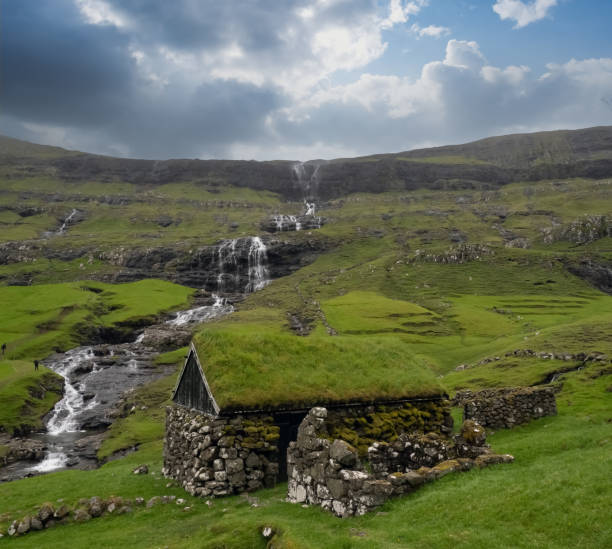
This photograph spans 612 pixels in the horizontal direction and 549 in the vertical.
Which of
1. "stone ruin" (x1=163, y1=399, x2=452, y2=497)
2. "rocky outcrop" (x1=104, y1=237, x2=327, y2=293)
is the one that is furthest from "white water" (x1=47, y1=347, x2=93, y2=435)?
"rocky outcrop" (x1=104, y1=237, x2=327, y2=293)

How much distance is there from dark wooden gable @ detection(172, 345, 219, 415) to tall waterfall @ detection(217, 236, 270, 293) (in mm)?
136122

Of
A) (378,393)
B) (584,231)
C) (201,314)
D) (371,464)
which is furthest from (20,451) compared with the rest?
(584,231)

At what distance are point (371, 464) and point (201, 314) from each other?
4368 inches

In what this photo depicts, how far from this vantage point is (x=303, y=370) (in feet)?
83.1

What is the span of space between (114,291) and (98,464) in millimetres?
113431

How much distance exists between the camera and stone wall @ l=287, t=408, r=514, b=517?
15.4m

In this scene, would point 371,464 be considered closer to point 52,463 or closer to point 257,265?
point 52,463

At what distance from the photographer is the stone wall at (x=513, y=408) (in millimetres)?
28547

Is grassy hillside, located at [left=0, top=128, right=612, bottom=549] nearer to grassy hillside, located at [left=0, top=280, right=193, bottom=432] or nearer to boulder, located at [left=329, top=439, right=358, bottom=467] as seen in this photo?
grassy hillside, located at [left=0, top=280, right=193, bottom=432]

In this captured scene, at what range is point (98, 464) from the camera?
41.6 meters

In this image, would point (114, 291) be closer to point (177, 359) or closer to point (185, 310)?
point (185, 310)

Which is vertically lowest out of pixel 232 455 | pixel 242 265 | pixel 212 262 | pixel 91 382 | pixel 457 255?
pixel 91 382

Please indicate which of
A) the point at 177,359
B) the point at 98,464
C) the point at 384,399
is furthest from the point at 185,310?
the point at 384,399

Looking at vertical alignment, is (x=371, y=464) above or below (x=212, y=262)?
above
